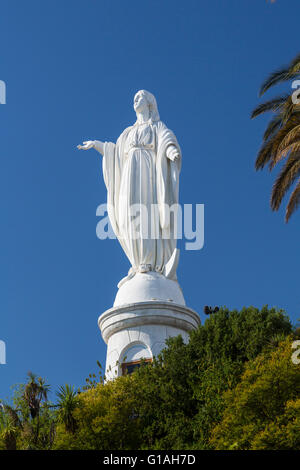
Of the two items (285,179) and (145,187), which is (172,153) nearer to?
(145,187)

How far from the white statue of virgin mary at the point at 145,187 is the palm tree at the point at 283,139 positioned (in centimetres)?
417

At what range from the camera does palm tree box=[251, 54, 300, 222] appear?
1880 centimetres

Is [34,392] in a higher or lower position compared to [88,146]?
lower

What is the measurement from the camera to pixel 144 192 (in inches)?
942

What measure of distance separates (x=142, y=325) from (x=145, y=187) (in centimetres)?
449

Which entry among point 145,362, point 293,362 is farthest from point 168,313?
point 293,362

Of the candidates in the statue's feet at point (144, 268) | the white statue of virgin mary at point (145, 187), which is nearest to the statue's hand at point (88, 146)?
the white statue of virgin mary at point (145, 187)

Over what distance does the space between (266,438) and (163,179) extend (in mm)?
10841

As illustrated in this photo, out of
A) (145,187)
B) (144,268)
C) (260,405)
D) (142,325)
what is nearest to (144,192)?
(145,187)

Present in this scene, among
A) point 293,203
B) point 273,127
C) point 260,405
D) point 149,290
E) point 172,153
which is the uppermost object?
point 172,153

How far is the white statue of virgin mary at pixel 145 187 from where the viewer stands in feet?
76.2

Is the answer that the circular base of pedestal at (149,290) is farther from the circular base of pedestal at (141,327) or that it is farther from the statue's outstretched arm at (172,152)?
the statue's outstretched arm at (172,152)

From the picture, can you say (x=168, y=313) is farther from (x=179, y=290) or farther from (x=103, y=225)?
(x=103, y=225)

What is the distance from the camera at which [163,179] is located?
23953 millimetres
